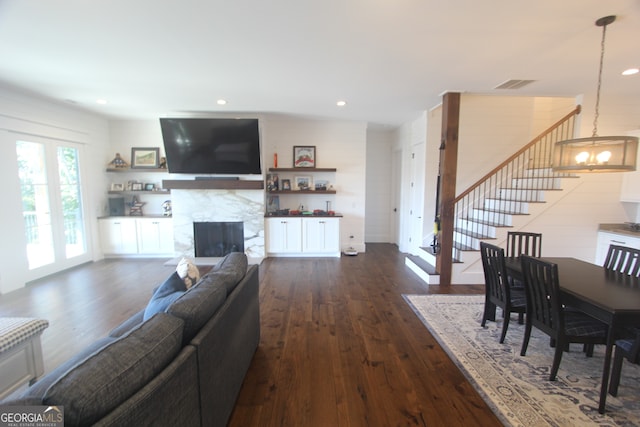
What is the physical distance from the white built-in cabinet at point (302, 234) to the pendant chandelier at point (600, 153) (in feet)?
13.0

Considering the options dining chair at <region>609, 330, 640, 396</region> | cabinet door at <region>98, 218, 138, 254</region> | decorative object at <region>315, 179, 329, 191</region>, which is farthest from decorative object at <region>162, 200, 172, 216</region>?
dining chair at <region>609, 330, 640, 396</region>

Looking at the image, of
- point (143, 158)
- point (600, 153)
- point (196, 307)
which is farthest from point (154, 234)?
point (600, 153)

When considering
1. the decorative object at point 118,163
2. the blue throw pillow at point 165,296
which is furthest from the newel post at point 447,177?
the decorative object at point 118,163

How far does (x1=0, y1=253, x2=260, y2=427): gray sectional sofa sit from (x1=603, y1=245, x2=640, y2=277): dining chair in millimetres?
3421

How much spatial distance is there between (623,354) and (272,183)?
5.43 meters

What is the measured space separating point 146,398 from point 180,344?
35 cm

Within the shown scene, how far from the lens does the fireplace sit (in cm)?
576

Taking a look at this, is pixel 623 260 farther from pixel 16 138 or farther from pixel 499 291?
pixel 16 138

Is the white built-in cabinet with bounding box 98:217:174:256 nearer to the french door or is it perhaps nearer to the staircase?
the french door

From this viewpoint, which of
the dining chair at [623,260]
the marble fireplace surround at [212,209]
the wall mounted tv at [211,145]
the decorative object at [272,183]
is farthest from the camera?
the decorative object at [272,183]

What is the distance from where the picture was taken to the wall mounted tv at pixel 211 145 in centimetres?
511

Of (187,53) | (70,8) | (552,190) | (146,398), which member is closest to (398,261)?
(552,190)

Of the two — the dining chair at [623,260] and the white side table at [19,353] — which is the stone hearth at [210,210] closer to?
the white side table at [19,353]

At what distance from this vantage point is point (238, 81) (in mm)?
3666
